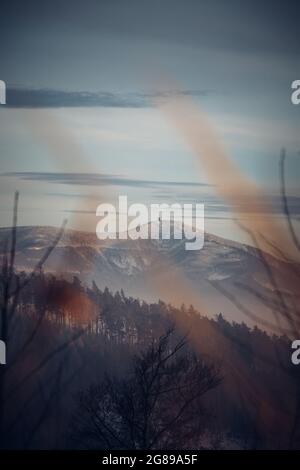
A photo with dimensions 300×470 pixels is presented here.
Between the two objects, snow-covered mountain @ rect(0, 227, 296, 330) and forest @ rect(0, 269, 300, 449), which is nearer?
forest @ rect(0, 269, 300, 449)

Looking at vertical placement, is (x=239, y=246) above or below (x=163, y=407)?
above

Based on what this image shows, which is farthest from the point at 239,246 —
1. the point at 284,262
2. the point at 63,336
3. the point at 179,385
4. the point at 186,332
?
the point at 63,336

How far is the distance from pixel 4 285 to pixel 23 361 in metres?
0.71

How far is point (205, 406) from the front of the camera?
6371 millimetres

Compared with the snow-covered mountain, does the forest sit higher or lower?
lower

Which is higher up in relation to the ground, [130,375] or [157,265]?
[157,265]

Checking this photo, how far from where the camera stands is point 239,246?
654 cm

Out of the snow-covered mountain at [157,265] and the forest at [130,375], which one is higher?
the snow-covered mountain at [157,265]

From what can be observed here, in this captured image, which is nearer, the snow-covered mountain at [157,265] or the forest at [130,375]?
the forest at [130,375]

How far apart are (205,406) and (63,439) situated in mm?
1279

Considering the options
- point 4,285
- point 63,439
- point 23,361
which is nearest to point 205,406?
point 63,439
